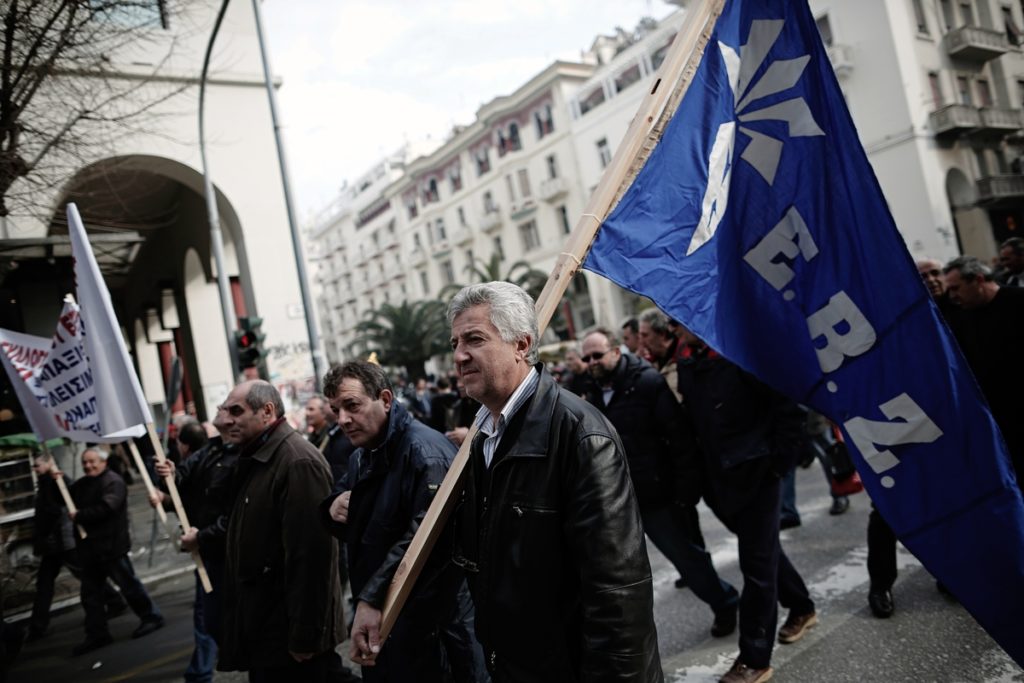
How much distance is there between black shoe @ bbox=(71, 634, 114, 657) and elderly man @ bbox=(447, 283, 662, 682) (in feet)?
17.7

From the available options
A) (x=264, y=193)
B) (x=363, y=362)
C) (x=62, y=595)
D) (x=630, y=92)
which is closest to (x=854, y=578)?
(x=363, y=362)

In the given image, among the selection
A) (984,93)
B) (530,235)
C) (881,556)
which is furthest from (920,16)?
(881,556)

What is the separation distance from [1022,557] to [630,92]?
1387 inches

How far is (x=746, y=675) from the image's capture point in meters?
3.24

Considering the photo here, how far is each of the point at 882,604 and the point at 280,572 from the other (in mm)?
3218

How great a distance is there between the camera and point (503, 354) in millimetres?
1928

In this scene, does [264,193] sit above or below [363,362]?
above

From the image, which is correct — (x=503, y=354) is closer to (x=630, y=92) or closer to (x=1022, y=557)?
(x=1022, y=557)

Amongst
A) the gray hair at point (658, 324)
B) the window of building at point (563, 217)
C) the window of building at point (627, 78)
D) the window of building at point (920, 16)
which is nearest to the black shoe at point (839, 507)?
the gray hair at point (658, 324)

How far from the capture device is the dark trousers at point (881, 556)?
381cm

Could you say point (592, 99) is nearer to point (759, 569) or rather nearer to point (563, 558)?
point (759, 569)

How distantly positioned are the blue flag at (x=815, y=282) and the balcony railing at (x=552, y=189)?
37041 millimetres

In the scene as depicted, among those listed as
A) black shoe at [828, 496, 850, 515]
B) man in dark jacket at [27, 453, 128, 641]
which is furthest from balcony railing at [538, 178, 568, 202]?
man in dark jacket at [27, 453, 128, 641]

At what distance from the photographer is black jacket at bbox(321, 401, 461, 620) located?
246cm
